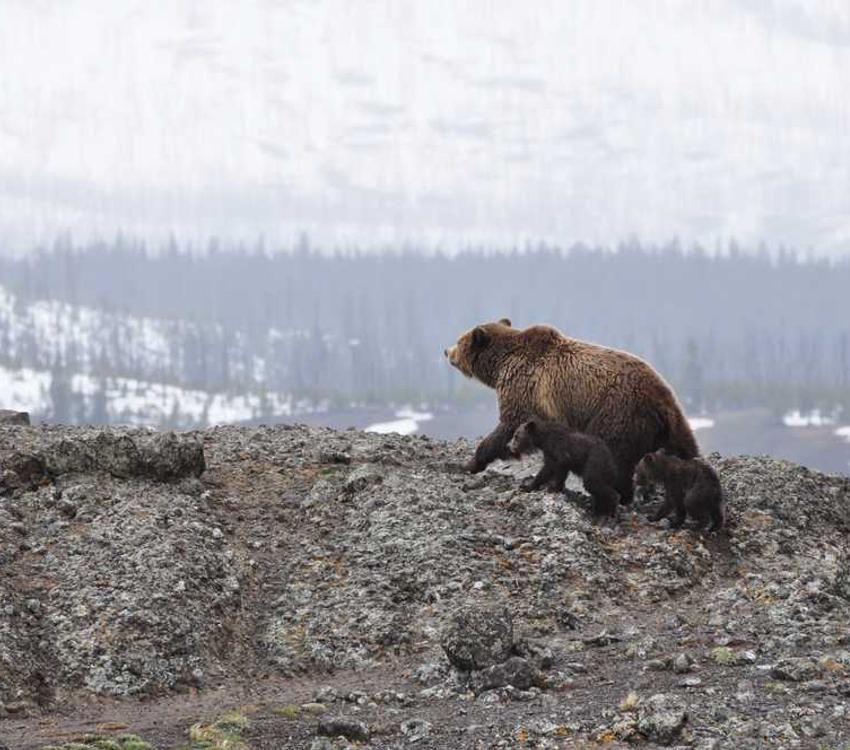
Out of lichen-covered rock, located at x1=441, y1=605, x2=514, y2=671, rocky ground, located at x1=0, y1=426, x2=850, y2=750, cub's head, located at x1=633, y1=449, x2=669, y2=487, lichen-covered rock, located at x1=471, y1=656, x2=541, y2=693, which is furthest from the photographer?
cub's head, located at x1=633, y1=449, x2=669, y2=487

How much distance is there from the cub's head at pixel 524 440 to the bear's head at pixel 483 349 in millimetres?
2132

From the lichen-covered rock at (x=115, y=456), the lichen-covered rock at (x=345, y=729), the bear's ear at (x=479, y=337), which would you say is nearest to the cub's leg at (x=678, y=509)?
the bear's ear at (x=479, y=337)

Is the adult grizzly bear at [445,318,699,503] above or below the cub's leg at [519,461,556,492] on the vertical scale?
above

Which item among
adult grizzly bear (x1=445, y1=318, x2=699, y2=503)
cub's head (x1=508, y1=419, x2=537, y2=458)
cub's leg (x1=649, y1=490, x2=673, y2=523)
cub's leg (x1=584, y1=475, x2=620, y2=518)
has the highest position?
adult grizzly bear (x1=445, y1=318, x2=699, y2=503)

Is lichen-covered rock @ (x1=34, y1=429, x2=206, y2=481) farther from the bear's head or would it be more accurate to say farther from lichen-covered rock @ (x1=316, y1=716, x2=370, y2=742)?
lichen-covered rock @ (x1=316, y1=716, x2=370, y2=742)

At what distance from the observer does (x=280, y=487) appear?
16172 millimetres

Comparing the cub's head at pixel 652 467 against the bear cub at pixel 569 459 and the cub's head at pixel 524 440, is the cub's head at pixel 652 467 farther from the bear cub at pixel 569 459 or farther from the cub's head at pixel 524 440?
the cub's head at pixel 524 440

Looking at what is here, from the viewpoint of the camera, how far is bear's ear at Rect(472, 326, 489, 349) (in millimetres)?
18141

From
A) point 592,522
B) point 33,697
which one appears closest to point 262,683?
point 33,697

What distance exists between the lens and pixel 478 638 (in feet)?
37.6

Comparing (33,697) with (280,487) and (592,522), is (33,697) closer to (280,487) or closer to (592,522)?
(280,487)

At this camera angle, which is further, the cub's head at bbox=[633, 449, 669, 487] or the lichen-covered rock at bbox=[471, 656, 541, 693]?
the cub's head at bbox=[633, 449, 669, 487]

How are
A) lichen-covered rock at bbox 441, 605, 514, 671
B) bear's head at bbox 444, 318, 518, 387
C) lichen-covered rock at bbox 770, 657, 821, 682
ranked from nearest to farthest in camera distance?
lichen-covered rock at bbox 770, 657, 821, 682
lichen-covered rock at bbox 441, 605, 514, 671
bear's head at bbox 444, 318, 518, 387

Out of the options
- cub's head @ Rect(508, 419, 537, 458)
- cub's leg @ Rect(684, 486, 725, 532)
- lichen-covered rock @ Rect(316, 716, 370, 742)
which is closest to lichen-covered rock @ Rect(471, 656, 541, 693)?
lichen-covered rock @ Rect(316, 716, 370, 742)
